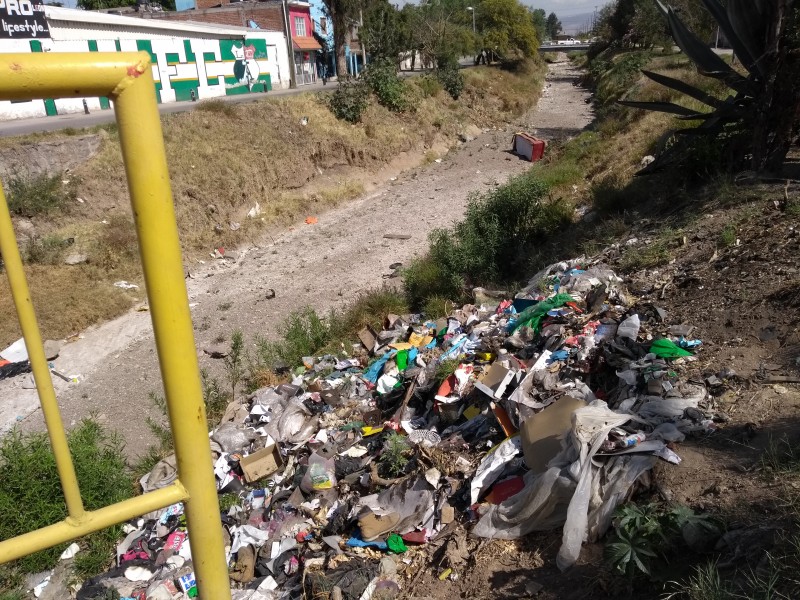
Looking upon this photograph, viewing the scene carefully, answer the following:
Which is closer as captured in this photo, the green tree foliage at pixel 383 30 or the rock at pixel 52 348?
the rock at pixel 52 348

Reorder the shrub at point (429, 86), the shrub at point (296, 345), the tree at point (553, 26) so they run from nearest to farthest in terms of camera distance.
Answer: the shrub at point (296, 345) < the shrub at point (429, 86) < the tree at point (553, 26)

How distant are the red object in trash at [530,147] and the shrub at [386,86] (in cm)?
398

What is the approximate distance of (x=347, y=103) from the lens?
1717cm

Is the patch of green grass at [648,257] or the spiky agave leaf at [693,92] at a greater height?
the spiky agave leaf at [693,92]

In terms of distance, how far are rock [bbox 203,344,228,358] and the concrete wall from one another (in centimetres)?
926

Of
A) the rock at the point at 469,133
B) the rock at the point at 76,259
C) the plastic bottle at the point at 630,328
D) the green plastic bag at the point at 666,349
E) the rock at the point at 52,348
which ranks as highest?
the rock at the point at 469,133

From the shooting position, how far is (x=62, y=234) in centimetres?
1009

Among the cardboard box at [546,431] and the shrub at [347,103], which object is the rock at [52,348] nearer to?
the cardboard box at [546,431]

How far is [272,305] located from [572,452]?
6915mm

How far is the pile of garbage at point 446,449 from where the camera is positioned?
2.97 meters

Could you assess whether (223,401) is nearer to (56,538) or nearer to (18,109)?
(56,538)

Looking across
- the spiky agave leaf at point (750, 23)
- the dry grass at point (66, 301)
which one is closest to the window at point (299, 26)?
the dry grass at point (66, 301)

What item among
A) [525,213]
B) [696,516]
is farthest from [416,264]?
[696,516]

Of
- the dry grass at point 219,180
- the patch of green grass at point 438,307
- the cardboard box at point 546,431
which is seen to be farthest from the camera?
the dry grass at point 219,180
